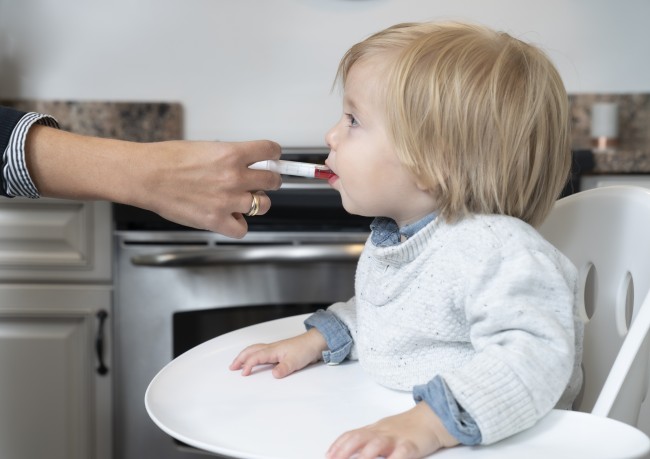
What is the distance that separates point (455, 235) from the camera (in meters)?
0.88

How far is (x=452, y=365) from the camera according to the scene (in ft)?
2.92

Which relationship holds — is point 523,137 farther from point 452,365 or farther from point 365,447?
point 365,447

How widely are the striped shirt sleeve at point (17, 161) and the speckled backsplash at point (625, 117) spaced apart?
1.61 metres

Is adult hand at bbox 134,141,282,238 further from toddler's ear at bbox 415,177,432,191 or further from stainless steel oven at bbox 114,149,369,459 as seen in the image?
stainless steel oven at bbox 114,149,369,459

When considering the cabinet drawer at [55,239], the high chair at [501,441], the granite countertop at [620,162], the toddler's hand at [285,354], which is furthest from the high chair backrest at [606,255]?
the cabinet drawer at [55,239]

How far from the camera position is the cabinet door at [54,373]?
1.85m

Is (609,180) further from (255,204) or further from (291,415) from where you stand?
(291,415)

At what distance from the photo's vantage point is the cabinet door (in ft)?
6.08

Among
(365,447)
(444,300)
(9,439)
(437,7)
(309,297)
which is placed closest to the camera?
(365,447)

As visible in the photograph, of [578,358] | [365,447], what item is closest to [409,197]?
[578,358]

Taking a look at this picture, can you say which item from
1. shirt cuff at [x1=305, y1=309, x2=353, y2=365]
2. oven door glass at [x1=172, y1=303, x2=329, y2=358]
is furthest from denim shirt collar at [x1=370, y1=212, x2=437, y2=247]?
oven door glass at [x1=172, y1=303, x2=329, y2=358]

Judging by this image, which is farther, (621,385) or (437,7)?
(437,7)

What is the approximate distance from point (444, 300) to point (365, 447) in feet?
0.79

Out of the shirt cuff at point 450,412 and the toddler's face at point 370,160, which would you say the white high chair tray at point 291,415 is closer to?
the shirt cuff at point 450,412
